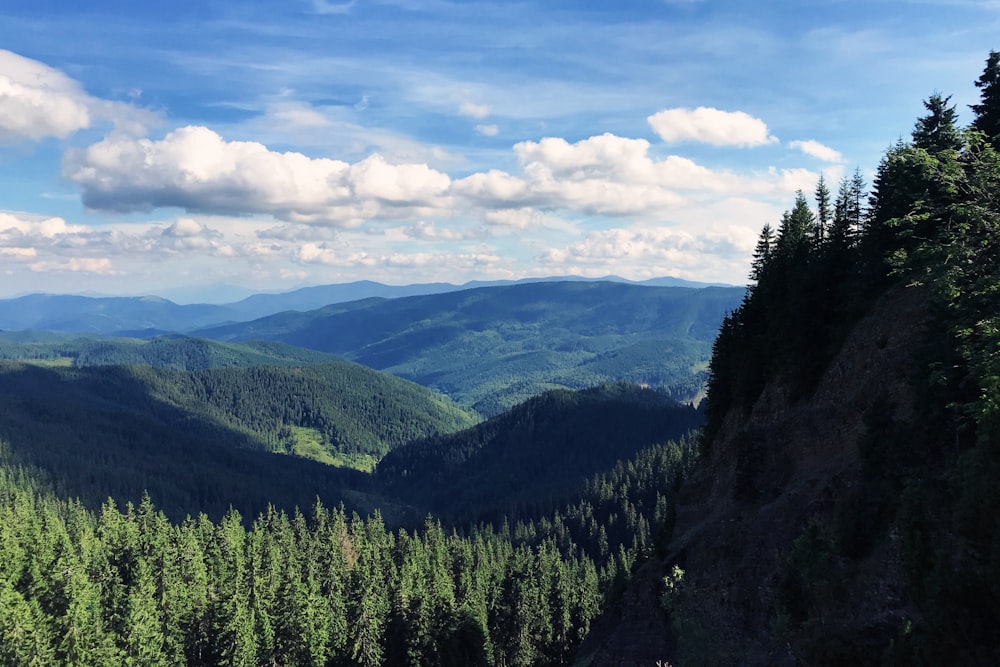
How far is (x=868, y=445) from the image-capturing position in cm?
2948

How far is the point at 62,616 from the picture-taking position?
53.2 meters

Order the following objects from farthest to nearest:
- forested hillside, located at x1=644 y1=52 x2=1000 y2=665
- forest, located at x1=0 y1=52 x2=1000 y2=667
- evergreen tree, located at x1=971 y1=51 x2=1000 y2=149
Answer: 1. evergreen tree, located at x1=971 y1=51 x2=1000 y2=149
2. forest, located at x1=0 y1=52 x2=1000 y2=667
3. forested hillside, located at x1=644 y1=52 x2=1000 y2=665

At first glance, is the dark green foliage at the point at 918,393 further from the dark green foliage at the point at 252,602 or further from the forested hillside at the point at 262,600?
the dark green foliage at the point at 252,602

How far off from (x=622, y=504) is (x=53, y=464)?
18659cm

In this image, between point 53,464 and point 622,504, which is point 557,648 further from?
point 53,464

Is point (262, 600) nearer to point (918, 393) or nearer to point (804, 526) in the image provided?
point (804, 526)

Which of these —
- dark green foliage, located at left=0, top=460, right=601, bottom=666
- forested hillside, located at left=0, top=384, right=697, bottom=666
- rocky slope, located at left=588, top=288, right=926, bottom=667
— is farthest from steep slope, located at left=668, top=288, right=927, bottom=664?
dark green foliage, located at left=0, top=460, right=601, bottom=666

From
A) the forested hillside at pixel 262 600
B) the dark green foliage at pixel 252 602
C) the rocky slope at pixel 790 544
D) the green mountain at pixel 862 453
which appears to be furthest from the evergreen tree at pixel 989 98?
the dark green foliage at pixel 252 602

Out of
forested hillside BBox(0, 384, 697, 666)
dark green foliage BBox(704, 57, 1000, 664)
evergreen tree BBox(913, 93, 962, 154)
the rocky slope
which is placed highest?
evergreen tree BBox(913, 93, 962, 154)

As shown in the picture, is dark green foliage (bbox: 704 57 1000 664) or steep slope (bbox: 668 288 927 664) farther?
steep slope (bbox: 668 288 927 664)

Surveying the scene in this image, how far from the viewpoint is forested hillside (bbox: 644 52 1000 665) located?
15914 millimetres

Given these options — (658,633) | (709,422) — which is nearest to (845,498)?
(658,633)

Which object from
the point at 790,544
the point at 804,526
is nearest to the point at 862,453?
the point at 804,526

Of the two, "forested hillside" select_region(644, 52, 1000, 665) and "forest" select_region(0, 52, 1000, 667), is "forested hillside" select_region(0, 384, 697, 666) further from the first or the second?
"forested hillside" select_region(644, 52, 1000, 665)
